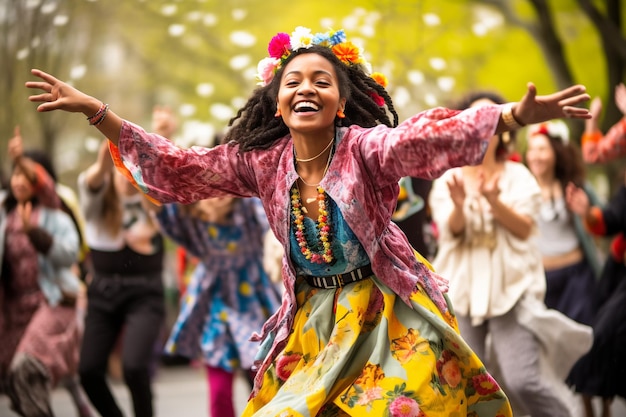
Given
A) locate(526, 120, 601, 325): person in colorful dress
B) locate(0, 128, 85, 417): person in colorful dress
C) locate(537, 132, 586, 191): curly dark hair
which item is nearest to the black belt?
locate(0, 128, 85, 417): person in colorful dress

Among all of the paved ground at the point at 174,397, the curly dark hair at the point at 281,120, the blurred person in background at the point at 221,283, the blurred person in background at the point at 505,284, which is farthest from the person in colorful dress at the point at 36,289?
the curly dark hair at the point at 281,120

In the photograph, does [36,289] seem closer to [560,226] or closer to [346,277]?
[560,226]

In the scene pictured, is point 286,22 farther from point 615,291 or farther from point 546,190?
point 615,291

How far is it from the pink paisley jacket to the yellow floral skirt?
0.26 ft

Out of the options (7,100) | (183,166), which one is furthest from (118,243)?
(7,100)

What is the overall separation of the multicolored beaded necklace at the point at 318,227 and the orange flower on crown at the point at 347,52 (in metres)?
0.43

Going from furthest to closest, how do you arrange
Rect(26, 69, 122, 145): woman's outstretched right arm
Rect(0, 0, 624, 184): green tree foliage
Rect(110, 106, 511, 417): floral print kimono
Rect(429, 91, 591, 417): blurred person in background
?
Rect(0, 0, 624, 184): green tree foliage → Rect(429, 91, 591, 417): blurred person in background → Rect(26, 69, 122, 145): woman's outstretched right arm → Rect(110, 106, 511, 417): floral print kimono

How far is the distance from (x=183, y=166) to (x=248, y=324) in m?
2.66

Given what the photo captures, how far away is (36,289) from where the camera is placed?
8.22m

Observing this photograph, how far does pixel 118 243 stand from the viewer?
24.8 ft

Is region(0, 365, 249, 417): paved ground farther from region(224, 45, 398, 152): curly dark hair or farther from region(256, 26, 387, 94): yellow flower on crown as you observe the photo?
region(256, 26, 387, 94): yellow flower on crown

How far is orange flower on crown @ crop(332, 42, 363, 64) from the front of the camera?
15.8 feet

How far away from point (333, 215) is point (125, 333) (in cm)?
304

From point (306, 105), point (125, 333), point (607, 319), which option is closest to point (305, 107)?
point (306, 105)
